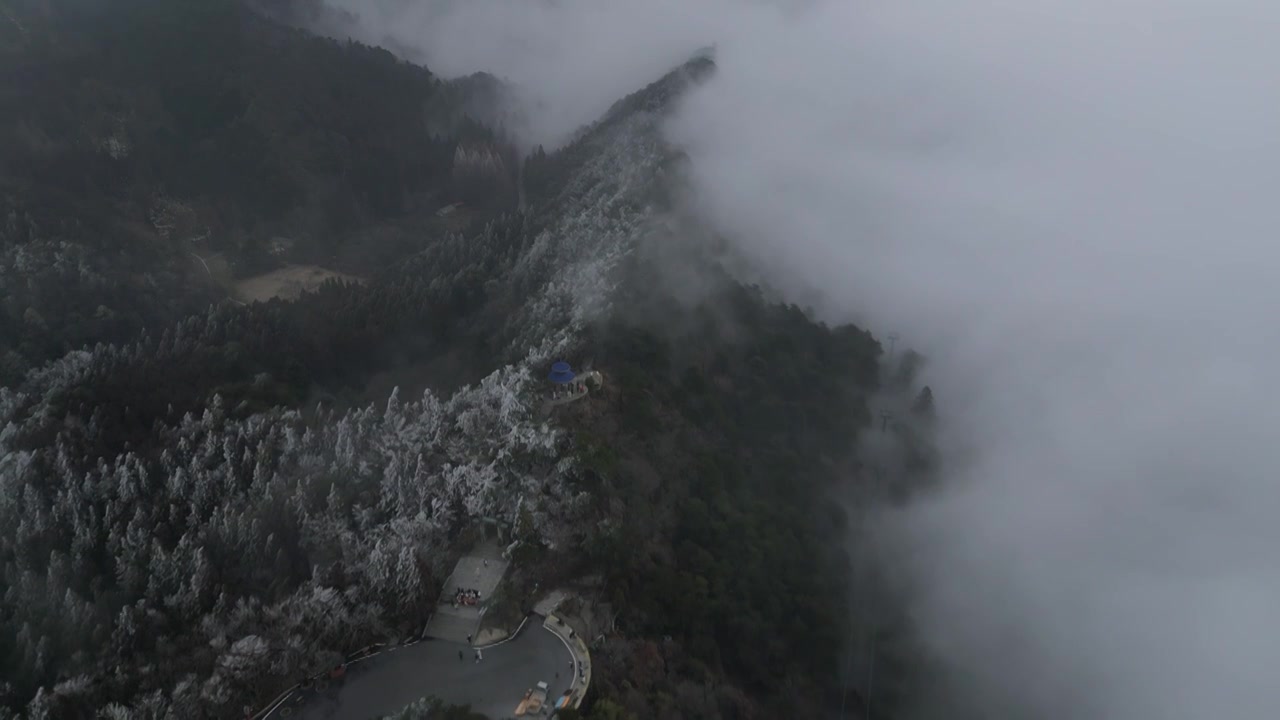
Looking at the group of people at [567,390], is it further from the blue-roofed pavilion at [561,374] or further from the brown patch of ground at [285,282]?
Result: the brown patch of ground at [285,282]

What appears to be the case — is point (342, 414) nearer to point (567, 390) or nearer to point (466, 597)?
point (567, 390)

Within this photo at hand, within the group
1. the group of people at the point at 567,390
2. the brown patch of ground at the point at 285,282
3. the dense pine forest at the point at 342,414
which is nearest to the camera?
the dense pine forest at the point at 342,414

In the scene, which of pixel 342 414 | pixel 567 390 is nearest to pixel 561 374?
pixel 567 390

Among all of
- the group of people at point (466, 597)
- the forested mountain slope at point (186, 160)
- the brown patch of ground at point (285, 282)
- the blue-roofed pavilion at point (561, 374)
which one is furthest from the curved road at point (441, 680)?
the brown patch of ground at point (285, 282)

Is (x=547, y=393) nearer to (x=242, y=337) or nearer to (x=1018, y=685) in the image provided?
(x=242, y=337)

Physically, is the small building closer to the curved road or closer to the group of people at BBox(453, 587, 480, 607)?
the group of people at BBox(453, 587, 480, 607)

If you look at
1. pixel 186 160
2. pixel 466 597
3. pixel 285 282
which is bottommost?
pixel 466 597

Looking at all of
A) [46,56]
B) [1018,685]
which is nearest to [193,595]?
[1018,685]
